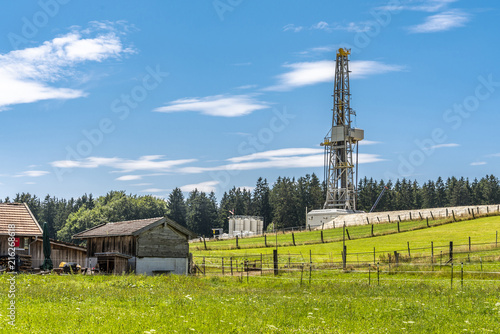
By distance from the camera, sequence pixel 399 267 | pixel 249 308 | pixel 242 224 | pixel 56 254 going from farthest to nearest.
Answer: pixel 242 224 → pixel 56 254 → pixel 399 267 → pixel 249 308

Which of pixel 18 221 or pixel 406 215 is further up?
pixel 18 221

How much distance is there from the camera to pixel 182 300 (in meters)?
22.8

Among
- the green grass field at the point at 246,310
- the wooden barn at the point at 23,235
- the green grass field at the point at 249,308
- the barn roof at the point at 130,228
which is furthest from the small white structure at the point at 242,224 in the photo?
the green grass field at the point at 246,310

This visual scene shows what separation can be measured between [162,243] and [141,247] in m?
2.20

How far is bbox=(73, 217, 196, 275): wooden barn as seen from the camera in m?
42.7

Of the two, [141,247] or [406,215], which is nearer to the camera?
[141,247]

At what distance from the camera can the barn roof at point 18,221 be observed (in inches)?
1608

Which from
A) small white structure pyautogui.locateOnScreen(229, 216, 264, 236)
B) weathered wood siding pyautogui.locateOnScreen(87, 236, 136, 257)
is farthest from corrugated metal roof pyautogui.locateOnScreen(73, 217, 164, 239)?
small white structure pyautogui.locateOnScreen(229, 216, 264, 236)

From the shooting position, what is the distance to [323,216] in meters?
105

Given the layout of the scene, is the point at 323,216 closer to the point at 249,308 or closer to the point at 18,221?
the point at 18,221

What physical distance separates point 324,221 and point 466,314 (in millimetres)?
84525

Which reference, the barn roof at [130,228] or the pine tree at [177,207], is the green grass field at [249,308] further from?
the pine tree at [177,207]

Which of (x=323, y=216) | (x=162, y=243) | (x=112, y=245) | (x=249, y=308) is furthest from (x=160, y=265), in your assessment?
(x=323, y=216)

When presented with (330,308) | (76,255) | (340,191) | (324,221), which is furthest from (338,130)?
(330,308)
